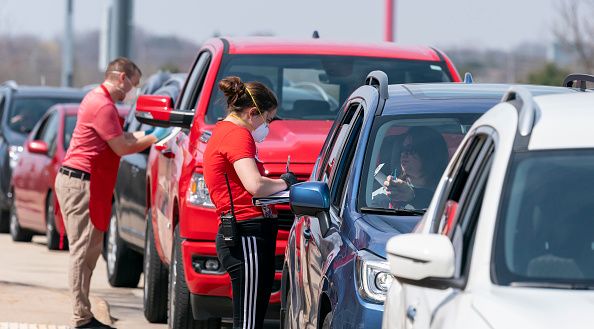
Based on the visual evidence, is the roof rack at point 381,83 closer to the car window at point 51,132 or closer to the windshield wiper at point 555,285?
the windshield wiper at point 555,285

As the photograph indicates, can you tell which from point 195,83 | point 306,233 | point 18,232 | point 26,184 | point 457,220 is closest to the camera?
point 457,220

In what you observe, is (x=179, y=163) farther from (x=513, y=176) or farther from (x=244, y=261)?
A: (x=513, y=176)

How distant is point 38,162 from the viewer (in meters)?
18.8

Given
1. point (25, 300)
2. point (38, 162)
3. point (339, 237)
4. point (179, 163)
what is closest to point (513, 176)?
point (339, 237)

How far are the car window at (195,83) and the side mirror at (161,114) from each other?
0.24 meters

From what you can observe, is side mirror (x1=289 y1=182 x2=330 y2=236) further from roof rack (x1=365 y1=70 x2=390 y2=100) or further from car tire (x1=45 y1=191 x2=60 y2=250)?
car tire (x1=45 y1=191 x2=60 y2=250)

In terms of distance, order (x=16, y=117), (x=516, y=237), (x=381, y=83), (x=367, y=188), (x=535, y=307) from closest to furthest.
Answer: (x=535, y=307) < (x=516, y=237) < (x=367, y=188) < (x=381, y=83) < (x=16, y=117)

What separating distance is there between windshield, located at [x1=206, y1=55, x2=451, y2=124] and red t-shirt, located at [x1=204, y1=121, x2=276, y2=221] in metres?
2.22

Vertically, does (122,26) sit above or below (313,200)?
below

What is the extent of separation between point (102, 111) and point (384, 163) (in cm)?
408

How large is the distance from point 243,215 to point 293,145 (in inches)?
50.0

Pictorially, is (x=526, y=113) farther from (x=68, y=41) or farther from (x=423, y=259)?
(x=68, y=41)

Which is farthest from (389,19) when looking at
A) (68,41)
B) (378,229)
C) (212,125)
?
(68,41)

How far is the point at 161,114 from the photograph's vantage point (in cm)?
1045
